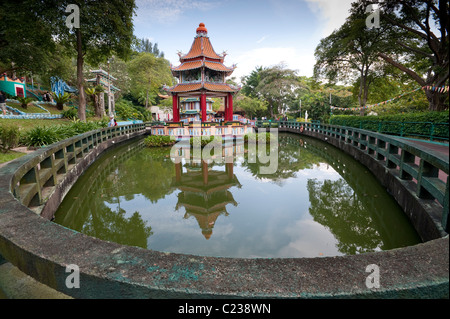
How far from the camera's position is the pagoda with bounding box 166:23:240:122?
67.3 ft

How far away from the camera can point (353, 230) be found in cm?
431

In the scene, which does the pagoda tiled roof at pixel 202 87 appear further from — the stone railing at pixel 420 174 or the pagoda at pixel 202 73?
the stone railing at pixel 420 174

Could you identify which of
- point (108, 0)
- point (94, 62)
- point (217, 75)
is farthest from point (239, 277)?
point (94, 62)

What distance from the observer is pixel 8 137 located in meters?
7.76

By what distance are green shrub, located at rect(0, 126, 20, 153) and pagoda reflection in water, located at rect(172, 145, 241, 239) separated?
5270 millimetres

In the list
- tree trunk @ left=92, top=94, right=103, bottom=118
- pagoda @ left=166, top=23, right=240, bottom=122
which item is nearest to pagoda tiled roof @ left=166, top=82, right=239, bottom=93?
pagoda @ left=166, top=23, right=240, bottom=122

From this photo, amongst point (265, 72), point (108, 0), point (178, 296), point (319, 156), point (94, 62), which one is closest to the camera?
point (178, 296)

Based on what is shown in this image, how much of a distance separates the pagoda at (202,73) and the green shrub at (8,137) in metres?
13.5

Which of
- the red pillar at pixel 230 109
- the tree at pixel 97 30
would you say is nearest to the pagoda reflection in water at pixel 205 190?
the tree at pixel 97 30

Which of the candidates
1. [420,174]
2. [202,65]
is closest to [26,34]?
[202,65]

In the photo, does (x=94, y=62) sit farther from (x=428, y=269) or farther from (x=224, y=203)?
(x=428, y=269)

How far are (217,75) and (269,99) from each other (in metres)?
23.5

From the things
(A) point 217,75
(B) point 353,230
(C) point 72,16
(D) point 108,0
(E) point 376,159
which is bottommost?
(B) point 353,230

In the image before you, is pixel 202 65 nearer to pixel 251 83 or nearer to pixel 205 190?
pixel 205 190
